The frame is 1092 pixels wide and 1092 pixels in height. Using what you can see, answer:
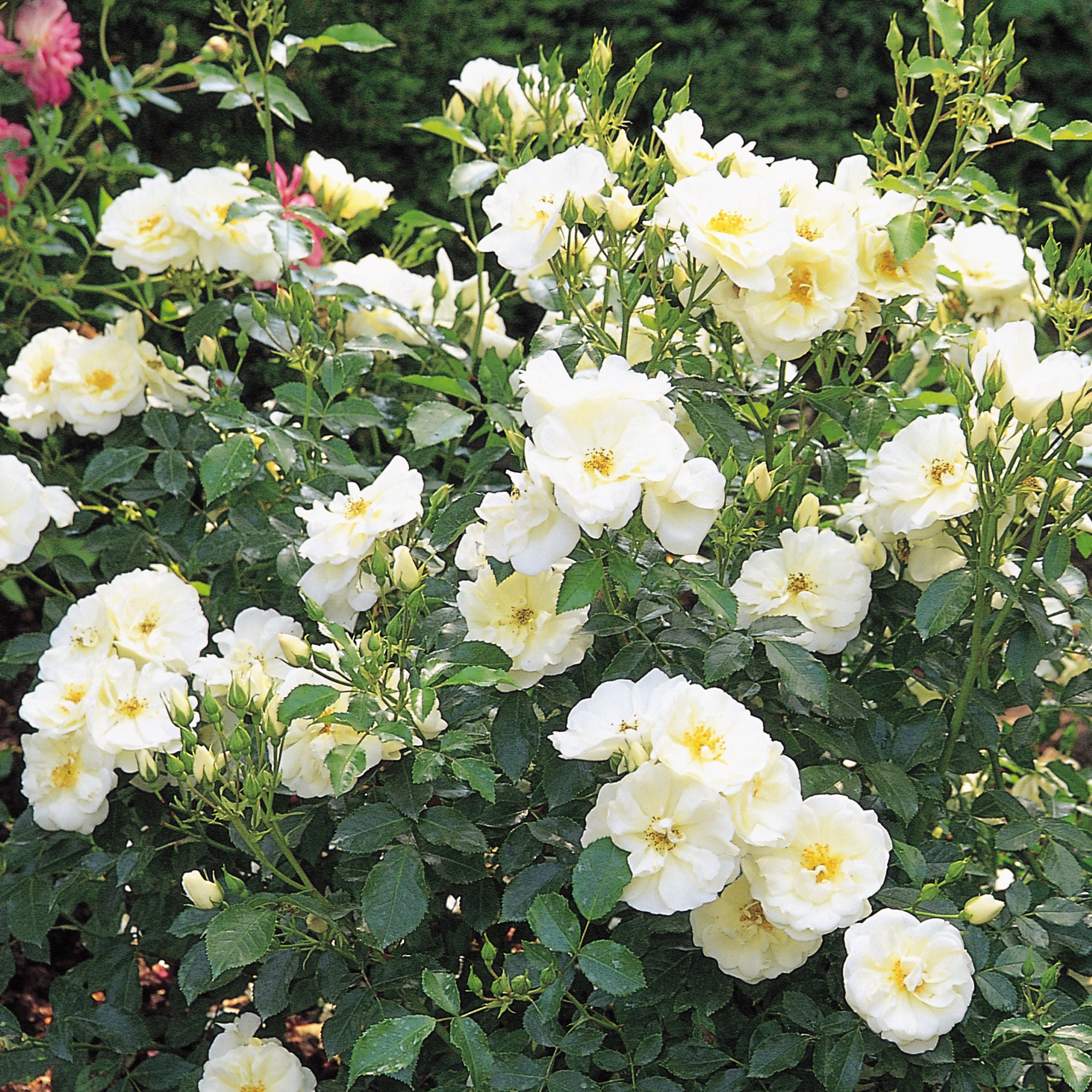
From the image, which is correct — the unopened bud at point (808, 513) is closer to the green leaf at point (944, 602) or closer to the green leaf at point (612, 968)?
the green leaf at point (944, 602)

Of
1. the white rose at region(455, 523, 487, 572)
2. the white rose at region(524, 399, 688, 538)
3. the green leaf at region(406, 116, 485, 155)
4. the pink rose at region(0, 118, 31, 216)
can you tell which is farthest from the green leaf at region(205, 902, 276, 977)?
the pink rose at region(0, 118, 31, 216)

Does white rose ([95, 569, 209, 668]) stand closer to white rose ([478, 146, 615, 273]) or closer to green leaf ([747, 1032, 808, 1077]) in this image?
white rose ([478, 146, 615, 273])

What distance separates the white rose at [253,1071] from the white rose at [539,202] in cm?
99

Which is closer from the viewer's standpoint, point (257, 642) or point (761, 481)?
point (761, 481)

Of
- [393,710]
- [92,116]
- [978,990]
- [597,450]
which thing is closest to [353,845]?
[393,710]

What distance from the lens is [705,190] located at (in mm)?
1402

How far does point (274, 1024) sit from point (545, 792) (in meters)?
0.55

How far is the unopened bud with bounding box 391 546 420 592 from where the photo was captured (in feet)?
4.42

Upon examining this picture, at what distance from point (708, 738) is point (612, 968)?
0.25 m

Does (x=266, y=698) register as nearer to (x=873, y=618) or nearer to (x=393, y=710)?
(x=393, y=710)

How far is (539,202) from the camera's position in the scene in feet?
4.83

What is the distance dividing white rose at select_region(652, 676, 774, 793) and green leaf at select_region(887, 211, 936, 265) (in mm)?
614

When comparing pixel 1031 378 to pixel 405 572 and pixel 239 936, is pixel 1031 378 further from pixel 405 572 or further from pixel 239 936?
pixel 239 936

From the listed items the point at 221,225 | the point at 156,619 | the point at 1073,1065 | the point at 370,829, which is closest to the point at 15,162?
the point at 221,225
